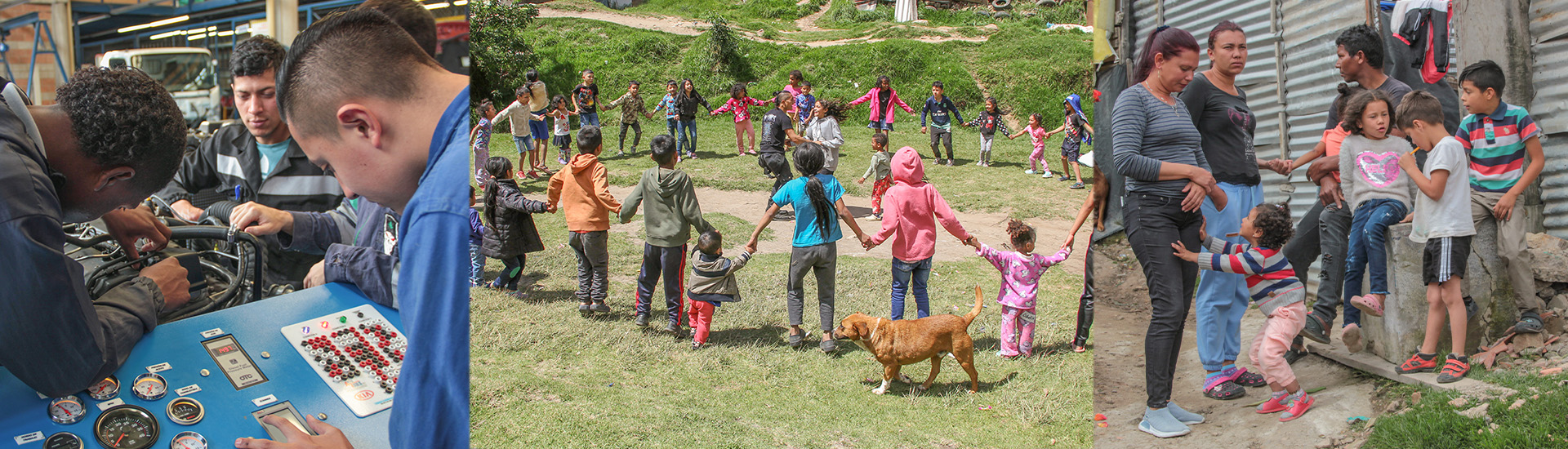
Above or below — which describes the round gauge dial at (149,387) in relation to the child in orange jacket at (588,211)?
below

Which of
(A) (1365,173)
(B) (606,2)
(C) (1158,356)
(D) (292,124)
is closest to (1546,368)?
(A) (1365,173)

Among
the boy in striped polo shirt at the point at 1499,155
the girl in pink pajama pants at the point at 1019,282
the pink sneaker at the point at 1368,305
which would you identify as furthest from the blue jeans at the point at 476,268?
the boy in striped polo shirt at the point at 1499,155

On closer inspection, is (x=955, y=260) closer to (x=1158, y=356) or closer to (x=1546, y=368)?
(x=1158, y=356)

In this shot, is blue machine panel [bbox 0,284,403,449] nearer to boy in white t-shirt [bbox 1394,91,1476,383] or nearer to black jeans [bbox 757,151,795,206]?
black jeans [bbox 757,151,795,206]

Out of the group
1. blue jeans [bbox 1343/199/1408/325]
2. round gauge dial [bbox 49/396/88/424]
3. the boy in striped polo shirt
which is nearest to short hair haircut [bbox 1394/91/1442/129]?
the boy in striped polo shirt

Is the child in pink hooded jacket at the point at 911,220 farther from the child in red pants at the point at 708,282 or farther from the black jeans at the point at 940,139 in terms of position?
the child in red pants at the point at 708,282

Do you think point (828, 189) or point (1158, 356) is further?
point (1158, 356)

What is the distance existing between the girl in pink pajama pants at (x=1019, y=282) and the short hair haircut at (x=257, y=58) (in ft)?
5.89

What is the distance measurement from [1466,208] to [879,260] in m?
1.66

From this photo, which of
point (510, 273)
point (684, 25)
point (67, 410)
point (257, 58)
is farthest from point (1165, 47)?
point (67, 410)

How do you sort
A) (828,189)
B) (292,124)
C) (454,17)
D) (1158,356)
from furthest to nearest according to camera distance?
(1158,356) < (828,189) < (454,17) < (292,124)

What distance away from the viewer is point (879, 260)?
258 cm

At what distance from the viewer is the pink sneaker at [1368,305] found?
264 centimetres

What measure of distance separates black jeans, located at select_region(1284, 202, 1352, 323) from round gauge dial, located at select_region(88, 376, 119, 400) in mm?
2874
